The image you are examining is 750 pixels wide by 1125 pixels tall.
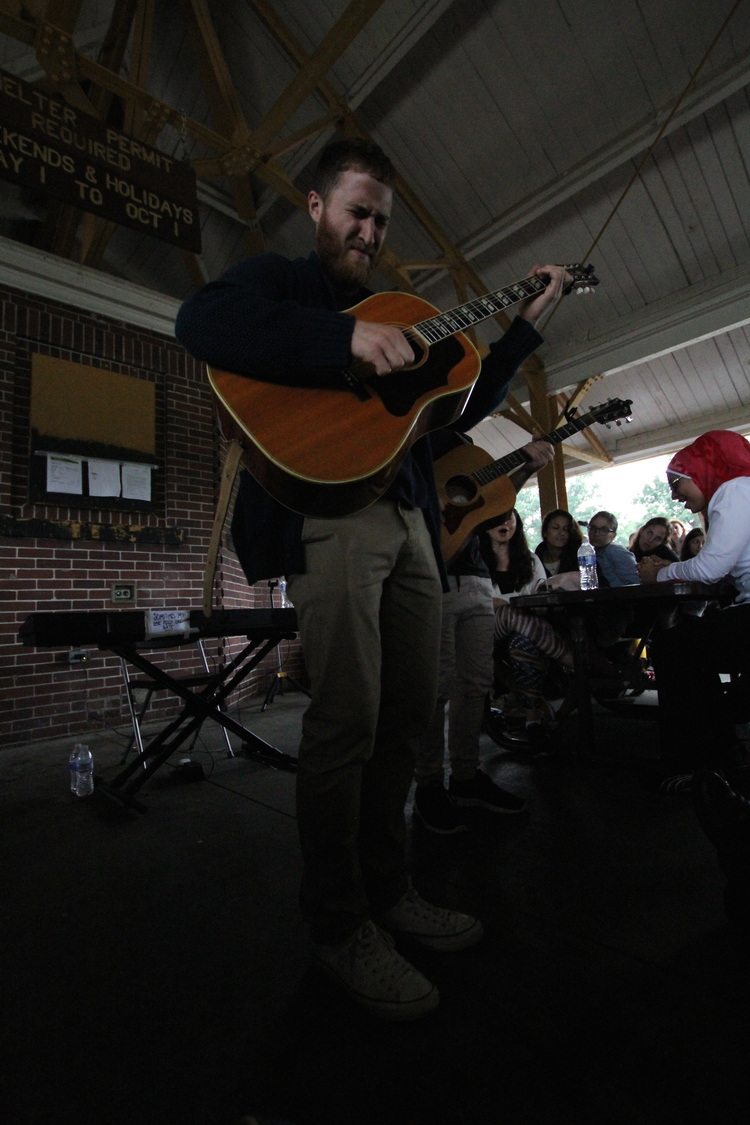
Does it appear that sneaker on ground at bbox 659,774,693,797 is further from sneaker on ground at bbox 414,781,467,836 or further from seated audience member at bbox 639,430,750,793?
sneaker on ground at bbox 414,781,467,836

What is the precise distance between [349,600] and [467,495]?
118 cm

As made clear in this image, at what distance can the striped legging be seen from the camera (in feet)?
9.00

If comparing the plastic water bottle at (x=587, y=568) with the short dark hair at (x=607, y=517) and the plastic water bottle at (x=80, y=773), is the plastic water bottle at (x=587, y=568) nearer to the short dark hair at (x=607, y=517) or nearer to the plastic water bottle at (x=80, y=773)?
the short dark hair at (x=607, y=517)

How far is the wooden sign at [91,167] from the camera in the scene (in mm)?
2623

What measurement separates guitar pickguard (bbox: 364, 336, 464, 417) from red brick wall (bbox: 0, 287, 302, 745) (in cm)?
337

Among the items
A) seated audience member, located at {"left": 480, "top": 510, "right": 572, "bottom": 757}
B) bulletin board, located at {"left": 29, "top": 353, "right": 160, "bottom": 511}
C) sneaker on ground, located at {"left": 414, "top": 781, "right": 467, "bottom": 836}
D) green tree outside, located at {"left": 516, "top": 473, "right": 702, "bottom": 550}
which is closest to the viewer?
sneaker on ground, located at {"left": 414, "top": 781, "right": 467, "bottom": 836}

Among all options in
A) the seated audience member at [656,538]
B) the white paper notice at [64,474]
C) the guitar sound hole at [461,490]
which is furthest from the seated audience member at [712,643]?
the white paper notice at [64,474]

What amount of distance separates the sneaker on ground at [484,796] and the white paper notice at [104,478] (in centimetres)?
322

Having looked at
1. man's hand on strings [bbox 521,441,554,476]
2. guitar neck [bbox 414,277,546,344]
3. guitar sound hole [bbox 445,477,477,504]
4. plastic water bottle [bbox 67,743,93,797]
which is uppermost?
guitar neck [bbox 414,277,546,344]

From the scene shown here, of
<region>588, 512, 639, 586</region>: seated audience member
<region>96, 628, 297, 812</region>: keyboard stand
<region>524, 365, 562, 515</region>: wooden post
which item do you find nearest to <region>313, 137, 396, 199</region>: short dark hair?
<region>96, 628, 297, 812</region>: keyboard stand

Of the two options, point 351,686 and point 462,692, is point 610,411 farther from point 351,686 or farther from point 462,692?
point 351,686

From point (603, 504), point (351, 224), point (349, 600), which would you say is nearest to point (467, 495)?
point (351, 224)

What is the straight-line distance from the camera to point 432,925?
1.06 metres

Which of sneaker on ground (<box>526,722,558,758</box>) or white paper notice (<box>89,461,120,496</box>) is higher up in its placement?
white paper notice (<box>89,461,120,496</box>)
